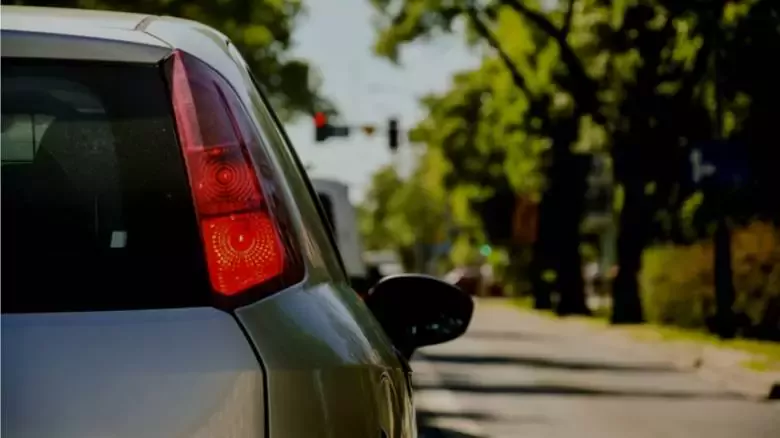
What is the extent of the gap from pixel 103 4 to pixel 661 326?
44.8ft

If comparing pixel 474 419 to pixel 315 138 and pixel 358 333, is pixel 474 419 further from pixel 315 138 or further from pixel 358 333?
pixel 315 138

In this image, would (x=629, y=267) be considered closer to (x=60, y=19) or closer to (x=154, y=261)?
(x=60, y=19)

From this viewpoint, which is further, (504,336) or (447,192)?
(447,192)

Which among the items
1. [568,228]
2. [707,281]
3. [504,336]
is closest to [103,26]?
[504,336]

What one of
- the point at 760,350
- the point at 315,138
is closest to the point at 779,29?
the point at 760,350

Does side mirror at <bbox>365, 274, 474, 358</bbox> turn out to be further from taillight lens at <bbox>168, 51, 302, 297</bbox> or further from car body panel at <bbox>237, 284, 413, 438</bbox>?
taillight lens at <bbox>168, 51, 302, 297</bbox>

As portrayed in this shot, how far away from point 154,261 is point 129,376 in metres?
0.22

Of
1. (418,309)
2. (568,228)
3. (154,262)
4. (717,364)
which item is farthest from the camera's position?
(568,228)

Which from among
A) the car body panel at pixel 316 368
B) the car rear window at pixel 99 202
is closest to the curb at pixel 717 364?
the car body panel at pixel 316 368

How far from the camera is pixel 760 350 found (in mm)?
27797

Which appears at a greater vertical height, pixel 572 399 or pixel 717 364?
pixel 572 399

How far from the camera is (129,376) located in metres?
2.49

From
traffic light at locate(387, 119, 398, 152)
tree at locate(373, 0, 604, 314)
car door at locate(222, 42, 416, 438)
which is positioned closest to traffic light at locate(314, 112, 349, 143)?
tree at locate(373, 0, 604, 314)

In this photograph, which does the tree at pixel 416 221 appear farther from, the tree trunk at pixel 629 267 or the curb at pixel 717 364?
the curb at pixel 717 364
